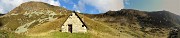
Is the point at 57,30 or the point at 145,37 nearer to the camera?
the point at 57,30

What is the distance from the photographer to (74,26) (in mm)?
52094

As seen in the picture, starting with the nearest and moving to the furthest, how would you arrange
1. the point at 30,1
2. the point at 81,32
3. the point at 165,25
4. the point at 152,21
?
the point at 81,32
the point at 165,25
the point at 152,21
the point at 30,1

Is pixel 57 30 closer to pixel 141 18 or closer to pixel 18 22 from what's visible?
pixel 18 22

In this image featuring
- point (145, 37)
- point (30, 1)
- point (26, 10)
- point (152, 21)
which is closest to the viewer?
point (145, 37)

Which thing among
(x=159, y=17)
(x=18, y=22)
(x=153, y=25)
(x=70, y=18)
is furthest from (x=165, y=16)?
(x=70, y=18)

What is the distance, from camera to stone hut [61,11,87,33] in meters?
52.0

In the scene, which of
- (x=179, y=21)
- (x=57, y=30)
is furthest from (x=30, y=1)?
(x=57, y=30)

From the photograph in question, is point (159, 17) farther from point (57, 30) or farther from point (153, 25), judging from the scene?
point (57, 30)

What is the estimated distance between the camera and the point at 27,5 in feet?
440

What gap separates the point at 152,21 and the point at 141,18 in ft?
21.1

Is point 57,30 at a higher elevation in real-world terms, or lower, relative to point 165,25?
higher

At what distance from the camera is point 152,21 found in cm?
11331

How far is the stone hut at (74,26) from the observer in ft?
171

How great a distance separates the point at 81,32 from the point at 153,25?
196 ft
